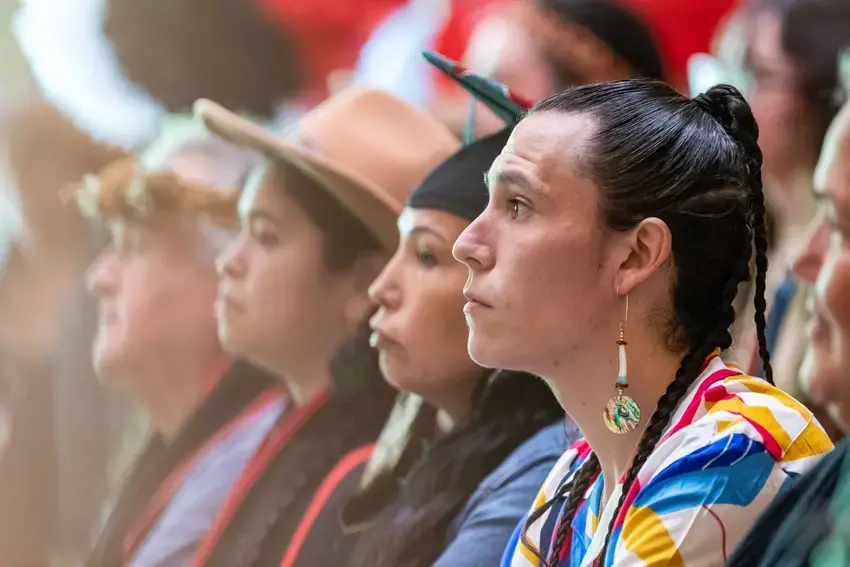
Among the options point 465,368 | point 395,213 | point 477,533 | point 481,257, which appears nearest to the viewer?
point 481,257

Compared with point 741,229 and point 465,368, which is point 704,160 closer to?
point 741,229

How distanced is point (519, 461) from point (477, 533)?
0.31 feet

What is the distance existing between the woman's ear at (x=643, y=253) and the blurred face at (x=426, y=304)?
16.8 inches

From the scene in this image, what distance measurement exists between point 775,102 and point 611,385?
20.7 inches

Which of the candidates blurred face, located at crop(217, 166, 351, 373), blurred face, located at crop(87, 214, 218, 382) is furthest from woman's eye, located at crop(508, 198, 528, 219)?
blurred face, located at crop(87, 214, 218, 382)

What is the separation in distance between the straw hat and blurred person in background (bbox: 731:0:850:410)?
0.43 meters

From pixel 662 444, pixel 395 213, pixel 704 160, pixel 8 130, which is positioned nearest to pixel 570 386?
pixel 662 444

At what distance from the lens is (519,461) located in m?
1.25

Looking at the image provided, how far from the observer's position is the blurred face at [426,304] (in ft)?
4.43

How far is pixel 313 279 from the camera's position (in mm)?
1629

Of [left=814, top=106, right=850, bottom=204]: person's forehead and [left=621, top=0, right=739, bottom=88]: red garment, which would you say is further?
[left=621, top=0, right=739, bottom=88]: red garment

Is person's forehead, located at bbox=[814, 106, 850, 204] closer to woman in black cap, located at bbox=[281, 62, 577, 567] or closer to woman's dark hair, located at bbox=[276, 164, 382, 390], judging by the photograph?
woman in black cap, located at bbox=[281, 62, 577, 567]

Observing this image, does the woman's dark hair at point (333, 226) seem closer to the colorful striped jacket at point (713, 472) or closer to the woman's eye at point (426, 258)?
the woman's eye at point (426, 258)

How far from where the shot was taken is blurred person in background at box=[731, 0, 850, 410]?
1230 mm
